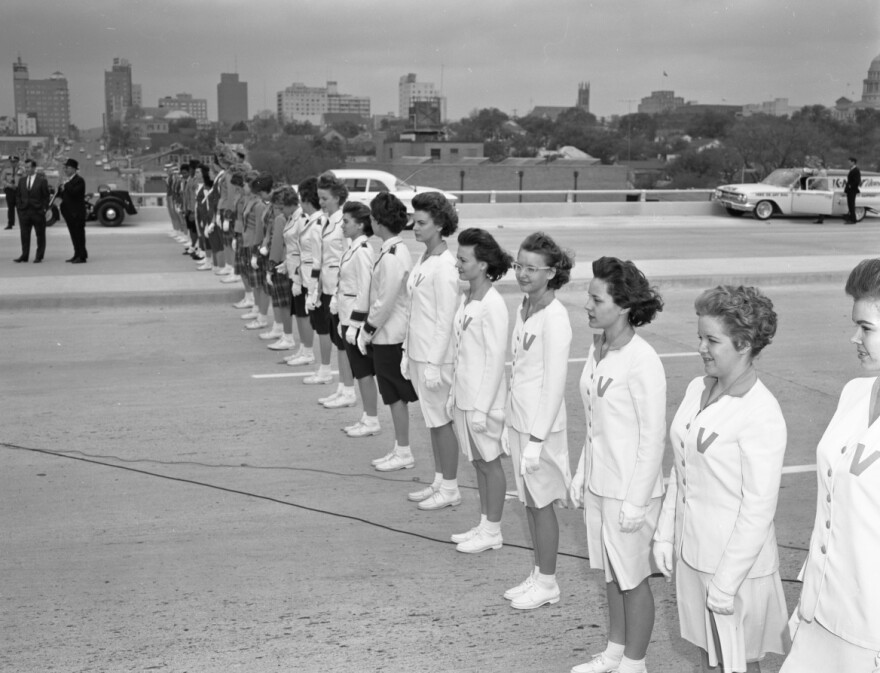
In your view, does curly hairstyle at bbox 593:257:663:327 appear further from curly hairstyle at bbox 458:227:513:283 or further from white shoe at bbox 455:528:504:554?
white shoe at bbox 455:528:504:554

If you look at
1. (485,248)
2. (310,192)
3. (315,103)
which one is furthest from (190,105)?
(485,248)

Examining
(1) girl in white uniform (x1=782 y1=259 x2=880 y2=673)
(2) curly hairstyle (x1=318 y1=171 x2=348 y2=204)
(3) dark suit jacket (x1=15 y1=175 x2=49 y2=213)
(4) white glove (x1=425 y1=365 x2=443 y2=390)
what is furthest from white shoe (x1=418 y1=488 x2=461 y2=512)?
(3) dark suit jacket (x1=15 y1=175 x2=49 y2=213)

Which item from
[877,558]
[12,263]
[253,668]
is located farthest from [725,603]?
[12,263]

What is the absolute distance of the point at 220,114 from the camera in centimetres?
11994

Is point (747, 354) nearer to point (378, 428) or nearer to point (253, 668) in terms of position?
point (253, 668)

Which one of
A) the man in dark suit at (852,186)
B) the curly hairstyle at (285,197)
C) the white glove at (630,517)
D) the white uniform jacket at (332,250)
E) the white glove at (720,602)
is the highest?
the man in dark suit at (852,186)

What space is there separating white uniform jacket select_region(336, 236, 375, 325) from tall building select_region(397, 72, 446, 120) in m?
124

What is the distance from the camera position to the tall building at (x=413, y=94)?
13325 centimetres

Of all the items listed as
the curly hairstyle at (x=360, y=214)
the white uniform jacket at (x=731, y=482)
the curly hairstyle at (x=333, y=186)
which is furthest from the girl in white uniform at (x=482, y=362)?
the curly hairstyle at (x=333, y=186)

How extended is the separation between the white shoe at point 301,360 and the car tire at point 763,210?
24128mm

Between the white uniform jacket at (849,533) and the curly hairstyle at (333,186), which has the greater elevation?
the curly hairstyle at (333,186)

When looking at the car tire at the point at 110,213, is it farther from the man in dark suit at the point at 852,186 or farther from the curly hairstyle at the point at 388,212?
the curly hairstyle at the point at 388,212

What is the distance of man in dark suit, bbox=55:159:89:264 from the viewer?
1962 cm

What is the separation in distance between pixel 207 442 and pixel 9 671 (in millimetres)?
3875
